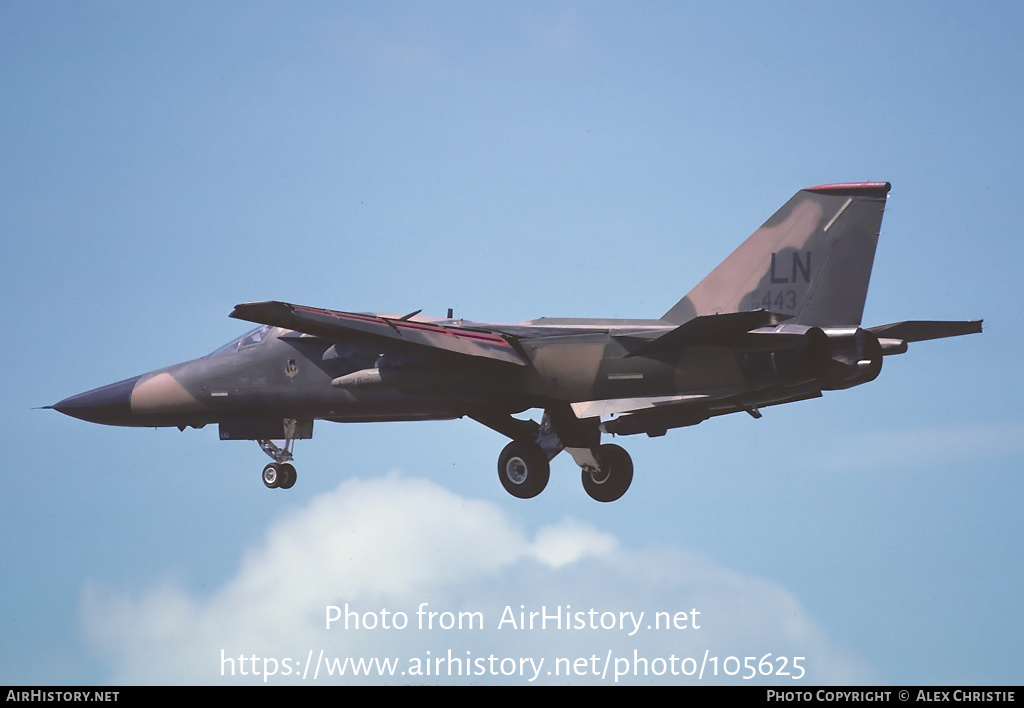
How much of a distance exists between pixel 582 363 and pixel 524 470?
8.98 feet

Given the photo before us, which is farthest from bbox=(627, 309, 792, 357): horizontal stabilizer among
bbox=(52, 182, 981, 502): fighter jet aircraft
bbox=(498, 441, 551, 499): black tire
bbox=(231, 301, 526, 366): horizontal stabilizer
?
bbox=(498, 441, 551, 499): black tire

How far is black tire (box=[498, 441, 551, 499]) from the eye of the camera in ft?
76.0

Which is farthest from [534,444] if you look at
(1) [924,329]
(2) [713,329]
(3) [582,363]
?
(1) [924,329]

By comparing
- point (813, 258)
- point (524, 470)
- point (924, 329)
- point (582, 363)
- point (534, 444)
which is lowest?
point (524, 470)

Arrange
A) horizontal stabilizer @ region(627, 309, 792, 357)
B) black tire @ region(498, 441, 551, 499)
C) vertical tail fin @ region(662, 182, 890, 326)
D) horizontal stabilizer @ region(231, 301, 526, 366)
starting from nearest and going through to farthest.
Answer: horizontal stabilizer @ region(627, 309, 792, 357)
horizontal stabilizer @ region(231, 301, 526, 366)
vertical tail fin @ region(662, 182, 890, 326)
black tire @ region(498, 441, 551, 499)

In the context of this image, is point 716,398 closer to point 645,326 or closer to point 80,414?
point 645,326

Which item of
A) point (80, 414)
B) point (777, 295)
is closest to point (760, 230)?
point (777, 295)

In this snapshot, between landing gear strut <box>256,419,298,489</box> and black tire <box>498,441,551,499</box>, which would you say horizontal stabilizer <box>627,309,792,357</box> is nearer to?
black tire <box>498,441,551,499</box>

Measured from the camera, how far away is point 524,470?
23.2 meters

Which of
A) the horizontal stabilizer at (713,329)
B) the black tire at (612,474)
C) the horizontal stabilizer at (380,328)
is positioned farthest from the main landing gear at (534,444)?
the horizontal stabilizer at (713,329)

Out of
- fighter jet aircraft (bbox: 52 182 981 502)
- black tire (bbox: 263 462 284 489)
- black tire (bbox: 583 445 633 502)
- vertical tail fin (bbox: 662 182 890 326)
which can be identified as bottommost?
black tire (bbox: 263 462 284 489)

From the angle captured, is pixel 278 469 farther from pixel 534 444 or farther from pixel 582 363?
pixel 582 363

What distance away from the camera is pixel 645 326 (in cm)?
2139

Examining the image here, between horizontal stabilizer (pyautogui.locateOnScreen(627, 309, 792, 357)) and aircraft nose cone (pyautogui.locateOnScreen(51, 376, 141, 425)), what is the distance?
10.2 metres
